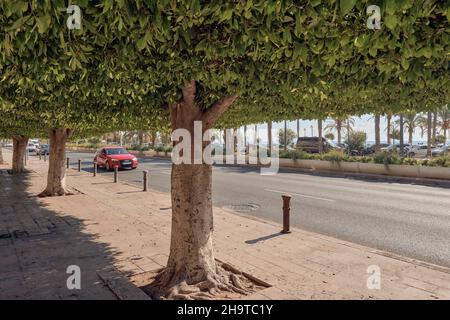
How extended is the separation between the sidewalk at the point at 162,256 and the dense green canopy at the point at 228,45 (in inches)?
110

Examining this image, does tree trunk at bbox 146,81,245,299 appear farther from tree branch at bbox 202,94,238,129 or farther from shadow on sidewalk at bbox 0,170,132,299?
shadow on sidewalk at bbox 0,170,132,299

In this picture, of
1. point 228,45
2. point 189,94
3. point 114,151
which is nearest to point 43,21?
point 228,45

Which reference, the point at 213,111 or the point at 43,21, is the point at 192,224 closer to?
the point at 213,111

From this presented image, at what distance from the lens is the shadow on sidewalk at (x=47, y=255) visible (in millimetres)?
4805

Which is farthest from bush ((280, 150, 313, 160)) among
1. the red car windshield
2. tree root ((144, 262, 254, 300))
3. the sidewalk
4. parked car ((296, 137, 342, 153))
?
tree root ((144, 262, 254, 300))

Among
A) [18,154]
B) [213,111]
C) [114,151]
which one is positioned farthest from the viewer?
[114,151]

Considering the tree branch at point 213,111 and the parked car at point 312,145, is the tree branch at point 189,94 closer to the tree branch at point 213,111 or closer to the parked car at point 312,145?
the tree branch at point 213,111

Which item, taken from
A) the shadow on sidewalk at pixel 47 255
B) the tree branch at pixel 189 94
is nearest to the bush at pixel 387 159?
the shadow on sidewalk at pixel 47 255

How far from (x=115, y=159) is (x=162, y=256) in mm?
19474

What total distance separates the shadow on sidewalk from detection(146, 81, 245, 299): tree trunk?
102 centimetres

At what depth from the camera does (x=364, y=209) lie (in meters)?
10.4

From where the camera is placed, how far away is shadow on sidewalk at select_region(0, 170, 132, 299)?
4805mm

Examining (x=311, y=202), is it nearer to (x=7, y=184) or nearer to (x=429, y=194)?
(x=429, y=194)
